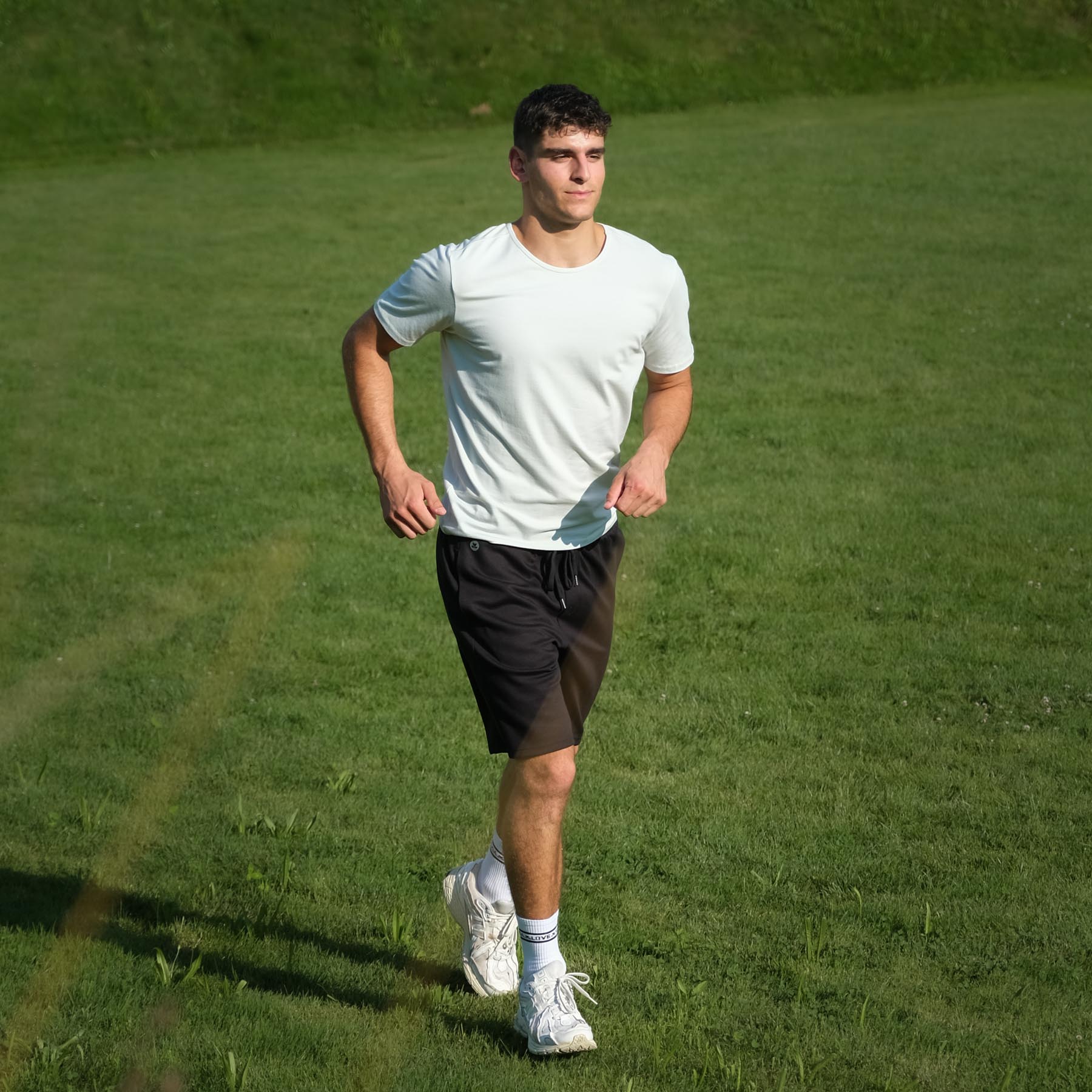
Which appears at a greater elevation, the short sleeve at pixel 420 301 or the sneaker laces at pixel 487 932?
the short sleeve at pixel 420 301

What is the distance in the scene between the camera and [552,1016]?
14.0 ft

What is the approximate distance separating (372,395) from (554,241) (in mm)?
727

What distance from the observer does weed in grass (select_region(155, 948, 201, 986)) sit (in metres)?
4.69

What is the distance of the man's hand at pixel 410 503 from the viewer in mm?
4281

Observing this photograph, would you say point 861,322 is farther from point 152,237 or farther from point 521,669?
point 521,669

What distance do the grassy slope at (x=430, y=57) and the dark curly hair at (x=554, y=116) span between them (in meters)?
25.7

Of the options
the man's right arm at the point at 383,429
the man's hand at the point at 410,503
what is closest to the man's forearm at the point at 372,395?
the man's right arm at the point at 383,429

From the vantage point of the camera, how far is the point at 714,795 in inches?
246

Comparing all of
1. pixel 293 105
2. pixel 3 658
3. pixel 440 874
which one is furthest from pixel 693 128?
pixel 440 874

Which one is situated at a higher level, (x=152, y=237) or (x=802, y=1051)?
(x=802, y=1051)

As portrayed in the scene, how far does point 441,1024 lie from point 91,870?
1.77 metres

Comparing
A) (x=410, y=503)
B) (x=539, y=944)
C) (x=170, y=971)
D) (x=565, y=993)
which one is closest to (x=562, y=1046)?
(x=565, y=993)

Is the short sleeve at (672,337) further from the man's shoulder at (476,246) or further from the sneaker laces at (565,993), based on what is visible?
the sneaker laces at (565,993)

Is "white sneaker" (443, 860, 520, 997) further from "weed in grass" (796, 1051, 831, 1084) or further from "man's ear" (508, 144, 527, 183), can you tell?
"man's ear" (508, 144, 527, 183)
